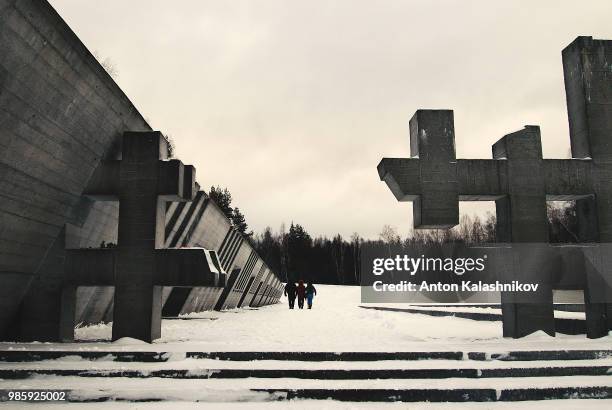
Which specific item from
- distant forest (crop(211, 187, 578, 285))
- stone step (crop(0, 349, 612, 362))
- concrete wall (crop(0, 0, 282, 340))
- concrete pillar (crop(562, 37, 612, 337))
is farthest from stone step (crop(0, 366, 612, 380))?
distant forest (crop(211, 187, 578, 285))

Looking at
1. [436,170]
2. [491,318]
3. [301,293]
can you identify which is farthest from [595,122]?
[301,293]

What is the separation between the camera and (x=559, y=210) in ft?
170

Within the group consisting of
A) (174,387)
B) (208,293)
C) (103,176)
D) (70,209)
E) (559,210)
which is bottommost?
(174,387)

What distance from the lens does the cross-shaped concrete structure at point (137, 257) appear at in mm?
8570

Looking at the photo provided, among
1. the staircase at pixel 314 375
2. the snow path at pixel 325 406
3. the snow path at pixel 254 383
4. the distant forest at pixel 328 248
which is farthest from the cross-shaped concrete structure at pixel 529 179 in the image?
the distant forest at pixel 328 248

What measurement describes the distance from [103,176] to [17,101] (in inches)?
104

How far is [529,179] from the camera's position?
9.64 m

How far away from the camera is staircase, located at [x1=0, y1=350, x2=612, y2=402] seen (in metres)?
5.81

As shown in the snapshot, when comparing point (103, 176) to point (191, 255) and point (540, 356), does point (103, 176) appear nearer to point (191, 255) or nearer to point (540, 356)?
point (191, 255)

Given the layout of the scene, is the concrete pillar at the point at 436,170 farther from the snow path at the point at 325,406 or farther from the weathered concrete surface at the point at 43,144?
the weathered concrete surface at the point at 43,144

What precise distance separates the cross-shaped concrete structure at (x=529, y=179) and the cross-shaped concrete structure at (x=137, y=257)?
13.6ft

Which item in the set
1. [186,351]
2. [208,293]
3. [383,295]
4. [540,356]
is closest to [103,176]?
[186,351]

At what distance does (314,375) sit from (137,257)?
421 centimetres

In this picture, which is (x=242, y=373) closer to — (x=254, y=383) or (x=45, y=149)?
(x=254, y=383)
